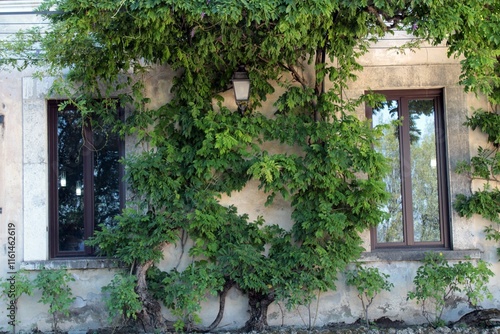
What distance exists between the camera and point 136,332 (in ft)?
21.1

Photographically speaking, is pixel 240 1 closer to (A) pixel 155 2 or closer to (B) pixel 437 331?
(A) pixel 155 2

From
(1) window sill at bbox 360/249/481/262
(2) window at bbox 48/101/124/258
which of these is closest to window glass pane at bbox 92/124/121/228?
(2) window at bbox 48/101/124/258

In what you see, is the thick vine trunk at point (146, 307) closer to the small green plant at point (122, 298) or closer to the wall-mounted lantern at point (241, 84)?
the small green plant at point (122, 298)

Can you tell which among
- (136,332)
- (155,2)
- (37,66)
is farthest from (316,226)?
(37,66)

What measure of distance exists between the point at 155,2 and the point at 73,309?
147 inches

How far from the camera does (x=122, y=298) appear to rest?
5957 mm

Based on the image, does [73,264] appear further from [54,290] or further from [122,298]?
[122,298]

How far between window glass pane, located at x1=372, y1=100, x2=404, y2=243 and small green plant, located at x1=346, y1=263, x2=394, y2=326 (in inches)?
30.3

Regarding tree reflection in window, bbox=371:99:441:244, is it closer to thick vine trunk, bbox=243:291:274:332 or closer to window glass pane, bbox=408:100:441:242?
window glass pane, bbox=408:100:441:242

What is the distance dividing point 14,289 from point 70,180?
1460 millimetres

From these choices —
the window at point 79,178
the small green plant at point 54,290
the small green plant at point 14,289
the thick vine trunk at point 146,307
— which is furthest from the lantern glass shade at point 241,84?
the small green plant at point 14,289

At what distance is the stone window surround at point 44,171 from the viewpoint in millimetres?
6645

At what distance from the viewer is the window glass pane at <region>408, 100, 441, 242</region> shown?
7.09 meters

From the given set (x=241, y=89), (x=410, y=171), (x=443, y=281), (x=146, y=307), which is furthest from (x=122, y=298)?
(x=410, y=171)
